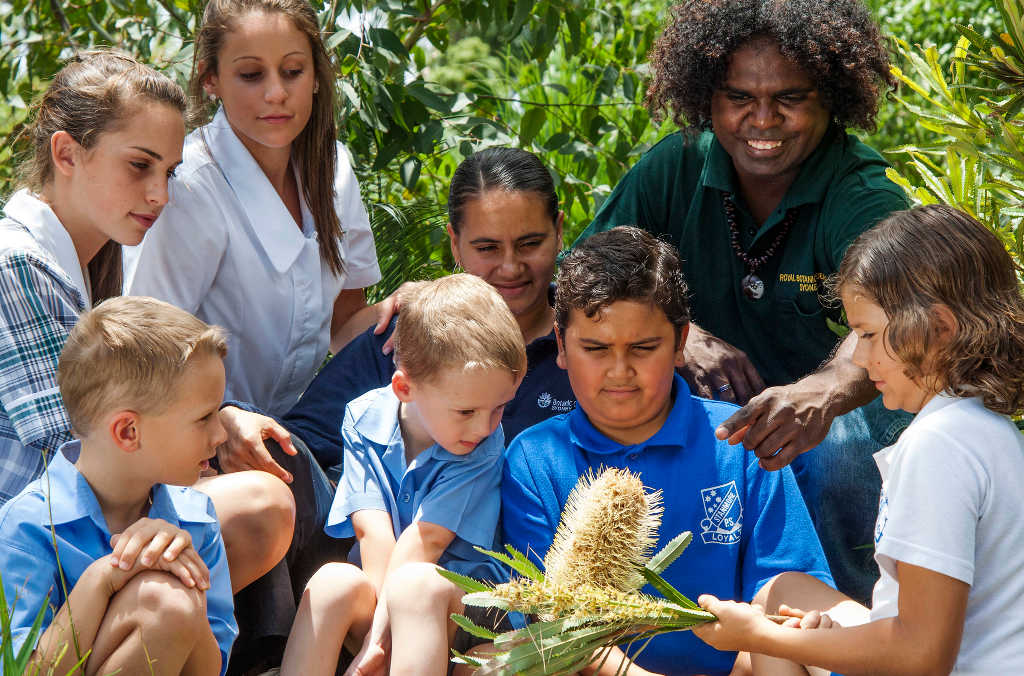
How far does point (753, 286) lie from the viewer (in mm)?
3701

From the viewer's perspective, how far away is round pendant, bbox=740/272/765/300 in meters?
3.69

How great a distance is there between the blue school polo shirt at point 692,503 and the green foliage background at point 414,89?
1.83 metres

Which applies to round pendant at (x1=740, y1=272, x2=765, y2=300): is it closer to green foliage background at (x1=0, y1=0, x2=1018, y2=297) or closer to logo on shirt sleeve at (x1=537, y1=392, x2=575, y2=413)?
logo on shirt sleeve at (x1=537, y1=392, x2=575, y2=413)

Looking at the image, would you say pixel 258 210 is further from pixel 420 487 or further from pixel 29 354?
pixel 420 487

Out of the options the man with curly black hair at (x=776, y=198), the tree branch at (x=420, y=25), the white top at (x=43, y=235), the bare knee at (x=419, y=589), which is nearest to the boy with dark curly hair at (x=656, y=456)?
the bare knee at (x=419, y=589)

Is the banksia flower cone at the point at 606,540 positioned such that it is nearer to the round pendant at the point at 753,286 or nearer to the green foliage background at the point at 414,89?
the round pendant at the point at 753,286

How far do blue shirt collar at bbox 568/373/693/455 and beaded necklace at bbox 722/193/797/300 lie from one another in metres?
0.82

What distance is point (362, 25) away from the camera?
450 centimetres

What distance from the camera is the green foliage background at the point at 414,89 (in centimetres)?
455

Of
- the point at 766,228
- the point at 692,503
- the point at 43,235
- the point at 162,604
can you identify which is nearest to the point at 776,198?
the point at 766,228

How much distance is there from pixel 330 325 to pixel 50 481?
1.57 meters

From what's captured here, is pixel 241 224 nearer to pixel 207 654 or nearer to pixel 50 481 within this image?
pixel 50 481

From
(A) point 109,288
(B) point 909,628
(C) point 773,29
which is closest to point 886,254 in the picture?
(B) point 909,628

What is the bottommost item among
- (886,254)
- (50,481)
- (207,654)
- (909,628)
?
(207,654)
